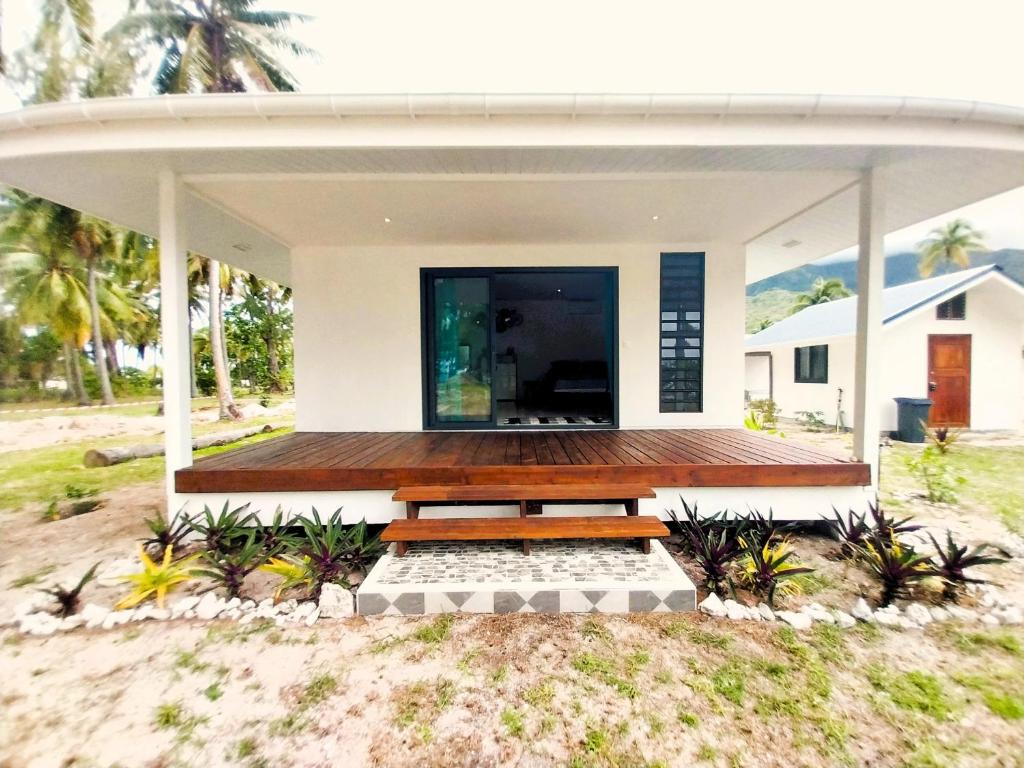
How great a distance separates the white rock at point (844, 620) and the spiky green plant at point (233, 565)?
3.22 m

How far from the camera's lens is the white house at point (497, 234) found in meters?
2.59

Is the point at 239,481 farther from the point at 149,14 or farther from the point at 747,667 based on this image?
the point at 149,14

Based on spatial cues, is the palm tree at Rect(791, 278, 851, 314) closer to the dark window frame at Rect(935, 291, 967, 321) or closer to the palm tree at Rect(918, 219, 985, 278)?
the palm tree at Rect(918, 219, 985, 278)

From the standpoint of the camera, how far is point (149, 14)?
8406mm

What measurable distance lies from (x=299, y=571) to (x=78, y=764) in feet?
3.54

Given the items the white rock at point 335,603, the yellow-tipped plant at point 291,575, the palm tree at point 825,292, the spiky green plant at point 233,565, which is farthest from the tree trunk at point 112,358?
the palm tree at point 825,292

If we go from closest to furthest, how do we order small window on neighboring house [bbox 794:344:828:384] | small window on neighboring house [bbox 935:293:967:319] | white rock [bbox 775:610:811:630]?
white rock [bbox 775:610:811:630], small window on neighboring house [bbox 935:293:967:319], small window on neighboring house [bbox 794:344:828:384]

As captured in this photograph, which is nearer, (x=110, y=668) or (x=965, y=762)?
(x=965, y=762)

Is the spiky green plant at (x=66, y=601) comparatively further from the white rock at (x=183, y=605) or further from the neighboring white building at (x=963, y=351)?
the neighboring white building at (x=963, y=351)

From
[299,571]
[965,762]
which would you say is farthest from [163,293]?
[965,762]

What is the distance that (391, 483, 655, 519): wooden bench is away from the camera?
2.83m

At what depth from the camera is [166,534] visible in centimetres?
288

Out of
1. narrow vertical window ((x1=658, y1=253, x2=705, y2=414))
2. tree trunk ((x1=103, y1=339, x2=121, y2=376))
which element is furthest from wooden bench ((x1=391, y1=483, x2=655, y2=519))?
tree trunk ((x1=103, y1=339, x2=121, y2=376))

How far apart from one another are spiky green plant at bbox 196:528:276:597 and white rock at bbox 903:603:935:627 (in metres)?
3.60
